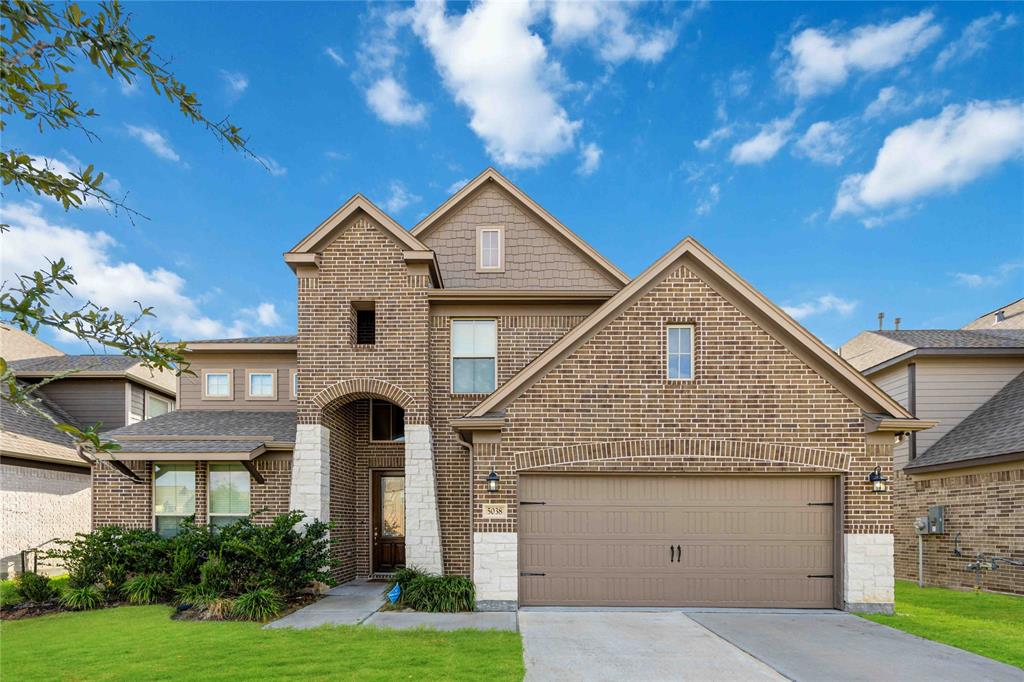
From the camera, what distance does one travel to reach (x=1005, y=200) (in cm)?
1981

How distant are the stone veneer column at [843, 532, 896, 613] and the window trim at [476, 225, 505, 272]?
9.40 meters

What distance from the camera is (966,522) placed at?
41.7ft

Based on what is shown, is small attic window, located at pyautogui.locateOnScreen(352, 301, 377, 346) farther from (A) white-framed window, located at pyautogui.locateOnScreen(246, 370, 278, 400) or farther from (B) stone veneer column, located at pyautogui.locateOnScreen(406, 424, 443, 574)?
(A) white-framed window, located at pyautogui.locateOnScreen(246, 370, 278, 400)

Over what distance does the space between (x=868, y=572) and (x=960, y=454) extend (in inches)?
192

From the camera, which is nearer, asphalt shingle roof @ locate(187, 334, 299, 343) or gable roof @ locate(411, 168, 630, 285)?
asphalt shingle roof @ locate(187, 334, 299, 343)

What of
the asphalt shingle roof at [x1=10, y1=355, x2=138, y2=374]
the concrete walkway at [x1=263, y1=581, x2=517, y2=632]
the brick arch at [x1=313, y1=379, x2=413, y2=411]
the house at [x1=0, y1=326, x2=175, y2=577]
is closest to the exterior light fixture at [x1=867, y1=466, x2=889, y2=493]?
the concrete walkway at [x1=263, y1=581, x2=517, y2=632]

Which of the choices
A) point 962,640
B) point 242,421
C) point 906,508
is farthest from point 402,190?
point 962,640

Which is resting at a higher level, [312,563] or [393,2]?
[393,2]

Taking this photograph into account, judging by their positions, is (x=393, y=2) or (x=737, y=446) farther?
(x=393, y=2)

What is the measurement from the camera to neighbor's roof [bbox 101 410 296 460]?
11859 millimetres

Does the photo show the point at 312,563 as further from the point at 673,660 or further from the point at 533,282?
the point at 533,282

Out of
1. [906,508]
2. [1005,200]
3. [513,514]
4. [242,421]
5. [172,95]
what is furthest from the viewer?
[1005,200]

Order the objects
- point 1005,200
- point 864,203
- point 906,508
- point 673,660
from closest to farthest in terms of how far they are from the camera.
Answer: point 673,660 < point 906,508 < point 1005,200 < point 864,203

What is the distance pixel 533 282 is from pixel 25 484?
13.6 m
